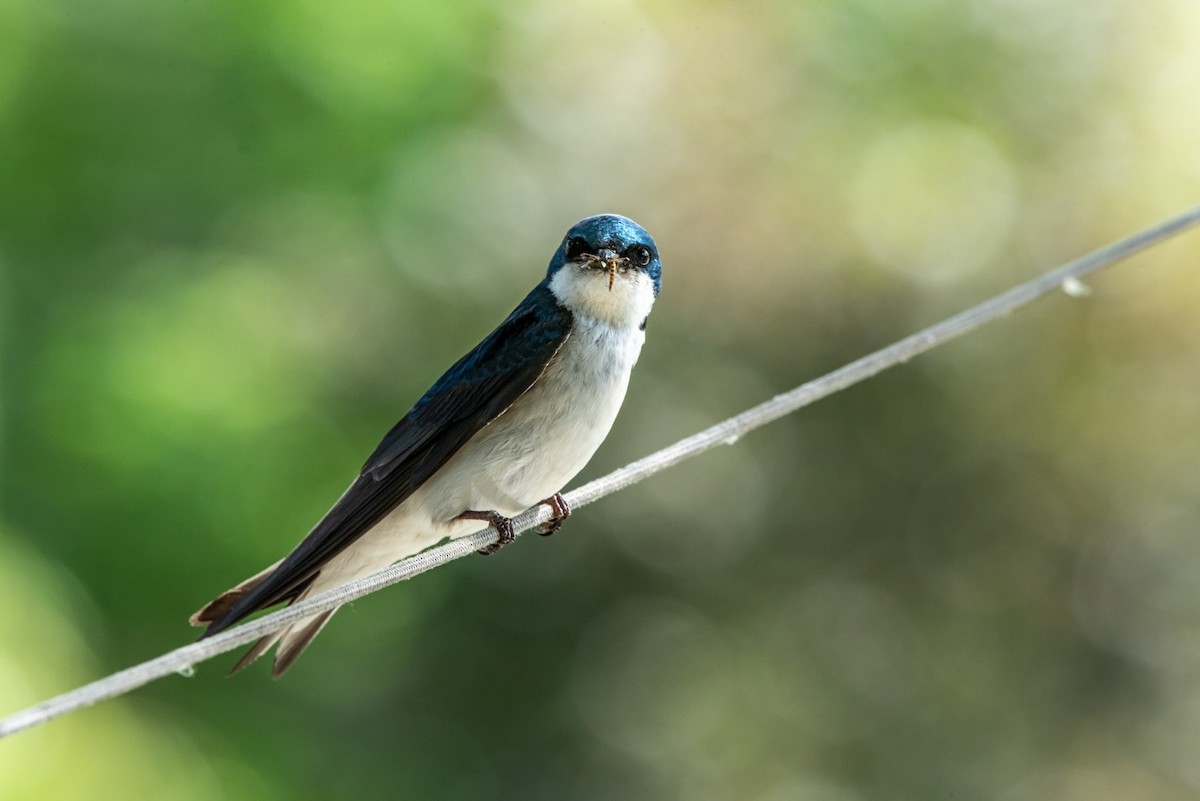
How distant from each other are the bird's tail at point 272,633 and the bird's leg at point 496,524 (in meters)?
0.31

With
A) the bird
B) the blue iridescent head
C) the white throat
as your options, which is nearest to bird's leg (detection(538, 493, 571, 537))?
the bird

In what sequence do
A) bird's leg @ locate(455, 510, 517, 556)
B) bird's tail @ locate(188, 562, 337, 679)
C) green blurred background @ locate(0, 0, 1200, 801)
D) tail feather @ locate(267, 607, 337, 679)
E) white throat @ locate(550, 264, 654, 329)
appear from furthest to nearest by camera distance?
green blurred background @ locate(0, 0, 1200, 801) → white throat @ locate(550, 264, 654, 329) → tail feather @ locate(267, 607, 337, 679) → bird's leg @ locate(455, 510, 517, 556) → bird's tail @ locate(188, 562, 337, 679)

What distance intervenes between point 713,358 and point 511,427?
319 centimetres

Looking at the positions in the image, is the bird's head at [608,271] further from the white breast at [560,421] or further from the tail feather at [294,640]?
the tail feather at [294,640]

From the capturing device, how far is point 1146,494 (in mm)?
5539

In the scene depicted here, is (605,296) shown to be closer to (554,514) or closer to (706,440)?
(554,514)

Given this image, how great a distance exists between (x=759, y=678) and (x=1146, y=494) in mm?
1786

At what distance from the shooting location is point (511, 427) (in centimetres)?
263

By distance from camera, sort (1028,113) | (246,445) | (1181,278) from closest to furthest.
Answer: (246,445) < (1181,278) < (1028,113)

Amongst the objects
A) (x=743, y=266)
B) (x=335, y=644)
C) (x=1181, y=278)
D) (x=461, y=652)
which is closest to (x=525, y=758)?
(x=461, y=652)

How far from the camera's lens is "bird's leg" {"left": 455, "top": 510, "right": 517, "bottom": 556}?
98.0 inches

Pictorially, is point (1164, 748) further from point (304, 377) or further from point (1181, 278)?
point (304, 377)

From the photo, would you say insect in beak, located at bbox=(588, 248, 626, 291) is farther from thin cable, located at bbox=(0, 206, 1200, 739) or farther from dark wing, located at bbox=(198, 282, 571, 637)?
thin cable, located at bbox=(0, 206, 1200, 739)

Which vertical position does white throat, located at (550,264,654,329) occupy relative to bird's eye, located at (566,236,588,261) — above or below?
below
